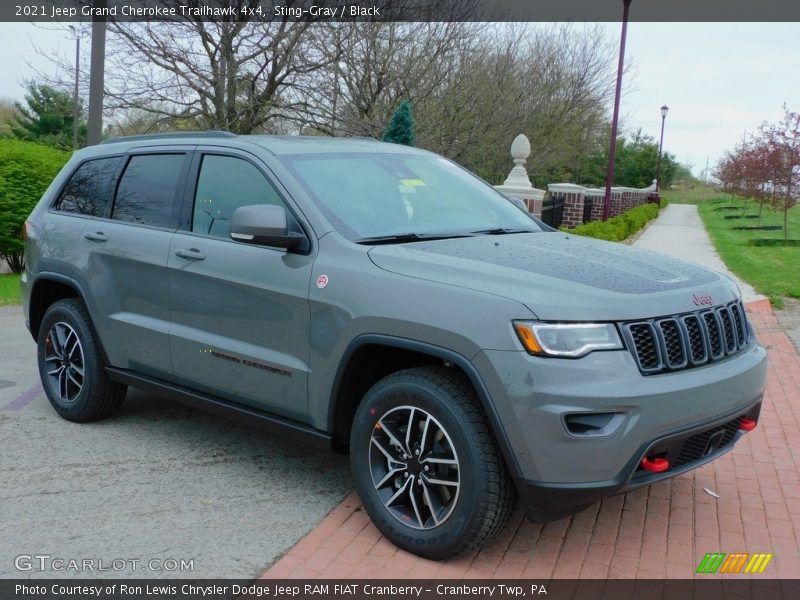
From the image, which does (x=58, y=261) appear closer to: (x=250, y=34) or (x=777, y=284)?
(x=777, y=284)

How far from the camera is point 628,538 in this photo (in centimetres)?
407

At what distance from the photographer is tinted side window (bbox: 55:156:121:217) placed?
18.0 ft

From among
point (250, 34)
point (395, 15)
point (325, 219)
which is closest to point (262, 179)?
point (325, 219)

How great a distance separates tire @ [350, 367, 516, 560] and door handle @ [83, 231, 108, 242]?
228 centimetres

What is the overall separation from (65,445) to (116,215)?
4.82 ft

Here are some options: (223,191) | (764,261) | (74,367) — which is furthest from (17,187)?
(764,261)

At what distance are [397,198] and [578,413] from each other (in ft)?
5.84

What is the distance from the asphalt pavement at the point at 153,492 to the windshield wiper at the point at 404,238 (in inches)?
55.7

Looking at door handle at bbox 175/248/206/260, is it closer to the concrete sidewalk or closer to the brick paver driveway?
the brick paver driveway

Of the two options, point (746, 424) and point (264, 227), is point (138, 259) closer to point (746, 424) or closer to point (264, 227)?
point (264, 227)

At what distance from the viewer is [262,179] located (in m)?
4.50

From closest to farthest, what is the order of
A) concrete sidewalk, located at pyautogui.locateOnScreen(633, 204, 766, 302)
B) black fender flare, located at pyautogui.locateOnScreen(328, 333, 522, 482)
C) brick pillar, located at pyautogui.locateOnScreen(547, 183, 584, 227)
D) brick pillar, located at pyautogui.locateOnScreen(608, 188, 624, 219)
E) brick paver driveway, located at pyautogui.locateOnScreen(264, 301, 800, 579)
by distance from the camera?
black fender flare, located at pyautogui.locateOnScreen(328, 333, 522, 482) < brick paver driveway, located at pyautogui.locateOnScreen(264, 301, 800, 579) < concrete sidewalk, located at pyautogui.locateOnScreen(633, 204, 766, 302) < brick pillar, located at pyautogui.locateOnScreen(547, 183, 584, 227) < brick pillar, located at pyautogui.locateOnScreen(608, 188, 624, 219)

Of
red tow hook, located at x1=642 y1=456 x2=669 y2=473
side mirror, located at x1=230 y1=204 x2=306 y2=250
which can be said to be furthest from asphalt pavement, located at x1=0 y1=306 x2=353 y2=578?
red tow hook, located at x1=642 y1=456 x2=669 y2=473

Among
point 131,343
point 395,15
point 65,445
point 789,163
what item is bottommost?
point 65,445
